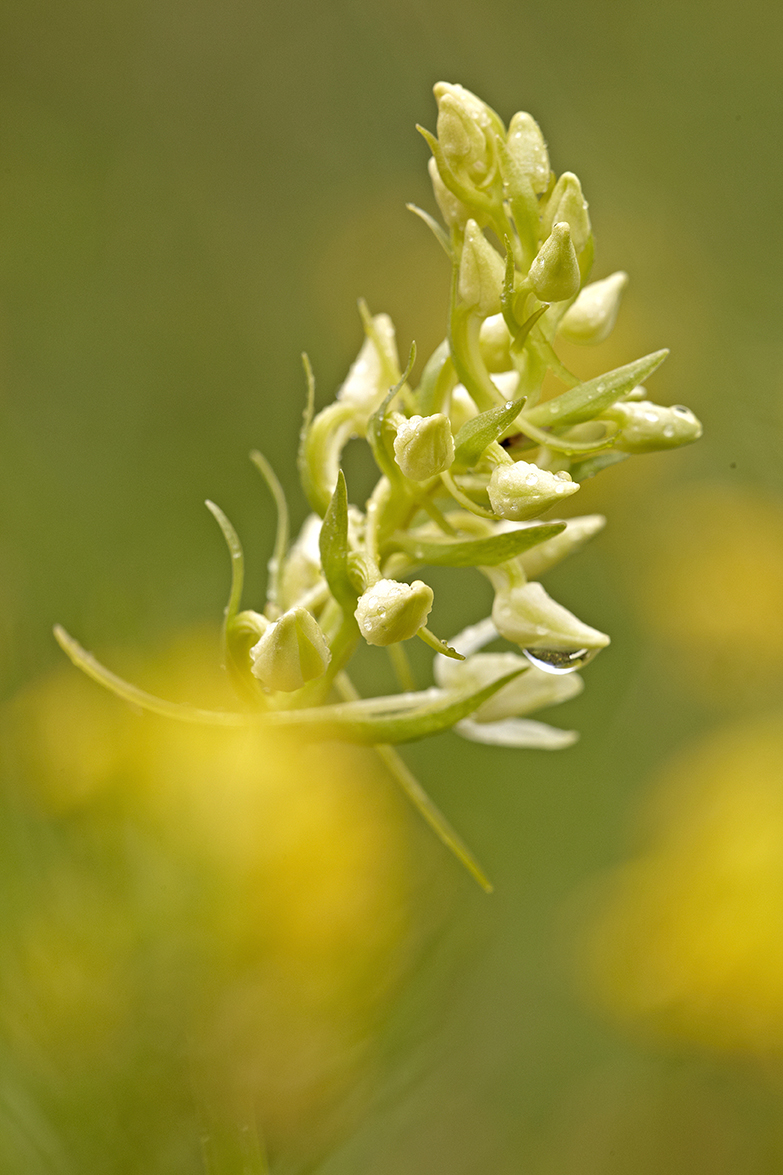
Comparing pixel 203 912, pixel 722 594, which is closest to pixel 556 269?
pixel 203 912

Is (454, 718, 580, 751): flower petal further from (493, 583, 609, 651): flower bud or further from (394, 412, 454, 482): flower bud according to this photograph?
(394, 412, 454, 482): flower bud

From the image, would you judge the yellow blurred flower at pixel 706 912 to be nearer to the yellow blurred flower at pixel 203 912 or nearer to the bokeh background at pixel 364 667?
the bokeh background at pixel 364 667

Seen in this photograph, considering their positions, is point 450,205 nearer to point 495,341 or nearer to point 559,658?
point 495,341

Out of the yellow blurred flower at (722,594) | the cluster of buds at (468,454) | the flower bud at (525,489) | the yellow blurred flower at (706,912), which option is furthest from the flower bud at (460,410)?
the yellow blurred flower at (722,594)

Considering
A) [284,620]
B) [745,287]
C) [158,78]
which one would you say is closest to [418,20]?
[158,78]

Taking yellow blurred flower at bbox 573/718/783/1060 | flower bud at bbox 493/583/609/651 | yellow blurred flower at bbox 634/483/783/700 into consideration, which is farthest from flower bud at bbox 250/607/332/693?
yellow blurred flower at bbox 634/483/783/700

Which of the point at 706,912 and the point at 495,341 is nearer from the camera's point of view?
the point at 495,341

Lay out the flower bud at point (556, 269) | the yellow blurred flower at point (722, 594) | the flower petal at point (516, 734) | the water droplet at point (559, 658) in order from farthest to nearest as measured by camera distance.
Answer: the yellow blurred flower at point (722, 594), the flower petal at point (516, 734), the water droplet at point (559, 658), the flower bud at point (556, 269)
